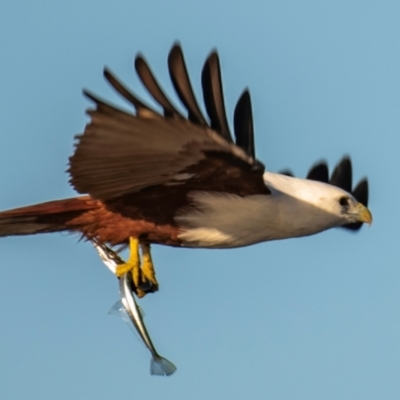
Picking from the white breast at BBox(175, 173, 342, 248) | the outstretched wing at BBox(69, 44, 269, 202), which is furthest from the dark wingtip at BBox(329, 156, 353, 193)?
the outstretched wing at BBox(69, 44, 269, 202)

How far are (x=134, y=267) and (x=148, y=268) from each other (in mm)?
168

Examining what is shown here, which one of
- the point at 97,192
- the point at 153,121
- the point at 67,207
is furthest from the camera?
the point at 67,207

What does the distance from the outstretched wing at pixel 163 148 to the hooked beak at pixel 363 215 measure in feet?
3.93

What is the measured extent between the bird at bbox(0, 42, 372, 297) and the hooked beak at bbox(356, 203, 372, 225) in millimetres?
11

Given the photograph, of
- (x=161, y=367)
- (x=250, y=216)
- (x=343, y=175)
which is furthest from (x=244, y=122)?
(x=161, y=367)

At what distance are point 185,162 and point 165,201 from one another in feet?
2.26

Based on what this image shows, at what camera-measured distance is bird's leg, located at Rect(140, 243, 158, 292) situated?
30.7 feet

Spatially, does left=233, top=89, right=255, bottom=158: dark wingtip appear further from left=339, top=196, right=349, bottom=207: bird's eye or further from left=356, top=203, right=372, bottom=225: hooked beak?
left=356, top=203, right=372, bottom=225: hooked beak

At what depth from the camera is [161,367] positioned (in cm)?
815

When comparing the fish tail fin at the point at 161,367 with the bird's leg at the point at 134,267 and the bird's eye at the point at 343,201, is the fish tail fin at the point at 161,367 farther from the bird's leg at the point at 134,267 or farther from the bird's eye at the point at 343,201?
the bird's eye at the point at 343,201

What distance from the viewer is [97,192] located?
8.85 meters

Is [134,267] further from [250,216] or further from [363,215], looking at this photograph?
[363,215]

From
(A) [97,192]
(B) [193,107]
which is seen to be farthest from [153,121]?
(A) [97,192]

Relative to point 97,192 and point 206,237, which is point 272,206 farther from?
point 97,192
